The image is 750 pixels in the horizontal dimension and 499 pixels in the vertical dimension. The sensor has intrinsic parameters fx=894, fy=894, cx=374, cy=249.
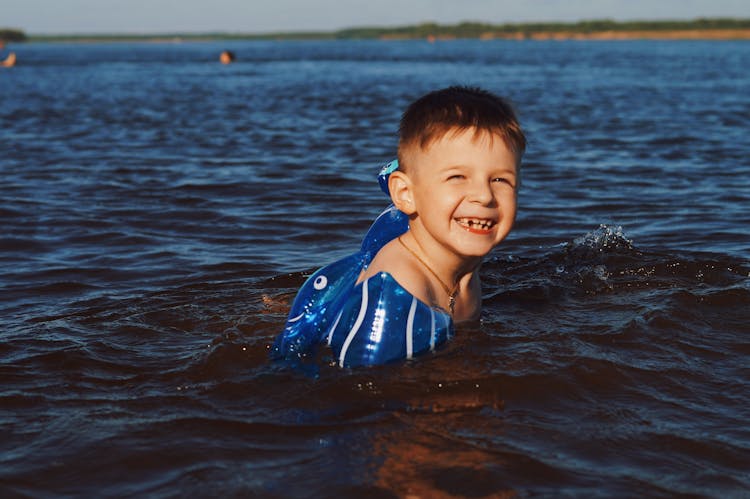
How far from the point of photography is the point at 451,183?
12.0 ft

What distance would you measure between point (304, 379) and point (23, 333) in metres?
1.68

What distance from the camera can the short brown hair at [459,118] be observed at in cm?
363

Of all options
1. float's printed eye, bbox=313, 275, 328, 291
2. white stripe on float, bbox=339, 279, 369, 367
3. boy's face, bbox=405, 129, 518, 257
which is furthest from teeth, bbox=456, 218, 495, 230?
float's printed eye, bbox=313, 275, 328, 291

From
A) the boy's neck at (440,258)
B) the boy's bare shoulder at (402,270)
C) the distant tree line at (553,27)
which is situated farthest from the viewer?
the distant tree line at (553,27)

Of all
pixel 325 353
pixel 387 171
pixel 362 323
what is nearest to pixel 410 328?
pixel 362 323

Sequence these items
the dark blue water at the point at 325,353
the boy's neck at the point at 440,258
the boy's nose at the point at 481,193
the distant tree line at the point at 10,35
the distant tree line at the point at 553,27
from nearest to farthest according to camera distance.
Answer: the dark blue water at the point at 325,353
the boy's nose at the point at 481,193
the boy's neck at the point at 440,258
the distant tree line at the point at 553,27
the distant tree line at the point at 10,35

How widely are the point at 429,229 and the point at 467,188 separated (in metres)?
0.27

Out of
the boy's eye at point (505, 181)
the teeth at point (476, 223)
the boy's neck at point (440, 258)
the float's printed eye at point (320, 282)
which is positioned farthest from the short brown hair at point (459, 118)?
the float's printed eye at point (320, 282)

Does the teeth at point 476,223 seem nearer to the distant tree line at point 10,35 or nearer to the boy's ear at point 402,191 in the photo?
the boy's ear at point 402,191

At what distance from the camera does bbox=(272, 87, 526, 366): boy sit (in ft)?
11.9

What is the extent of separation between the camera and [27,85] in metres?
30.1

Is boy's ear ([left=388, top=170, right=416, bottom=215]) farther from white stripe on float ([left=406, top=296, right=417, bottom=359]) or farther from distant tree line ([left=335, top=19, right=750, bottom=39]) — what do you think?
distant tree line ([left=335, top=19, right=750, bottom=39])

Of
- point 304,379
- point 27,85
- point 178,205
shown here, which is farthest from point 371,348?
point 27,85

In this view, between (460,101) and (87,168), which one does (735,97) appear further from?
(460,101)
